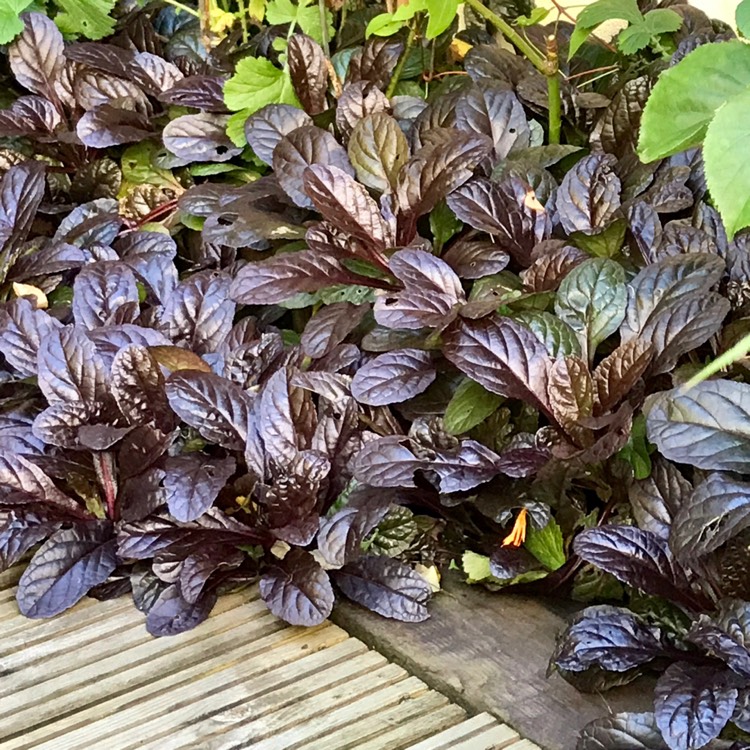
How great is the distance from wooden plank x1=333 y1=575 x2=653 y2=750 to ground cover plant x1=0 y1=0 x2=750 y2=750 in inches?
1.0

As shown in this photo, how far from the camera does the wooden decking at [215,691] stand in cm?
95

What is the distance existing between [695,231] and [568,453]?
385 mm

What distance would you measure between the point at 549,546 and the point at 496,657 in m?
0.15

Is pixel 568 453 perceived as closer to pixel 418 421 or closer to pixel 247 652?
pixel 418 421

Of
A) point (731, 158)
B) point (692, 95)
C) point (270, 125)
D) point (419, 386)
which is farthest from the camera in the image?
point (270, 125)

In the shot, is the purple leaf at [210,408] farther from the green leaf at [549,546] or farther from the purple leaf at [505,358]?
the green leaf at [549,546]

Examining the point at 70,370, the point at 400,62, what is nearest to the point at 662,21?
the point at 400,62

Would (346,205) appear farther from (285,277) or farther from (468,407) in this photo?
(468,407)

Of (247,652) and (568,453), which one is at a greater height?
(568,453)

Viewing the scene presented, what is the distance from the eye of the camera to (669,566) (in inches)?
38.8

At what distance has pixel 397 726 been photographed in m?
0.95

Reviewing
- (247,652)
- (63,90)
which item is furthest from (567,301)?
(63,90)

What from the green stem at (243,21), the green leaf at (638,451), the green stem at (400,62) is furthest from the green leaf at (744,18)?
the green stem at (243,21)

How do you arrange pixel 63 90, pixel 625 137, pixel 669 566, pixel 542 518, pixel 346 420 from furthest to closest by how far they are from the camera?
pixel 63 90 → pixel 625 137 → pixel 346 420 → pixel 542 518 → pixel 669 566
